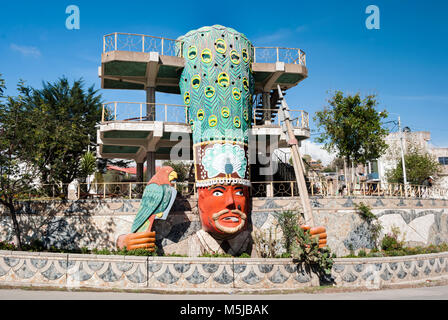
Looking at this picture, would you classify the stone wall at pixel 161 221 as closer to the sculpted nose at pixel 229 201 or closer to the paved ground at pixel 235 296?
the sculpted nose at pixel 229 201

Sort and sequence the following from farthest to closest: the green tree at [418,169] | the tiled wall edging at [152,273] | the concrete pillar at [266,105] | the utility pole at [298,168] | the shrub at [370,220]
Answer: the green tree at [418,169]
the concrete pillar at [266,105]
the shrub at [370,220]
the utility pole at [298,168]
the tiled wall edging at [152,273]

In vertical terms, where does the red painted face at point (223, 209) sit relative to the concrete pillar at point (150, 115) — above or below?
below

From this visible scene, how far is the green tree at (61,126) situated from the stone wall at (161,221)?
87.9 inches

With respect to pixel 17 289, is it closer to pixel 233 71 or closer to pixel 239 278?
pixel 239 278

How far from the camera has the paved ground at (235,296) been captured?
35.0ft

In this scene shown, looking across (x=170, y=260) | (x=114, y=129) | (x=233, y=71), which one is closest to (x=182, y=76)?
(x=233, y=71)

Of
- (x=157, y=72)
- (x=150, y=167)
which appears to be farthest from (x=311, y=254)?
(x=157, y=72)

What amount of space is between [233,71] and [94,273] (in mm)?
11095

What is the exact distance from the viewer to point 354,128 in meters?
24.4

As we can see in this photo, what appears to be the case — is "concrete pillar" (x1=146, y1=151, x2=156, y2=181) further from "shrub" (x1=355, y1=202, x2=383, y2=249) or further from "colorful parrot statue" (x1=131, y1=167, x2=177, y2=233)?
"shrub" (x1=355, y1=202, x2=383, y2=249)

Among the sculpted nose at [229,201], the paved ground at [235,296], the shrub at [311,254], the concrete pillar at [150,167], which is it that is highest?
the concrete pillar at [150,167]

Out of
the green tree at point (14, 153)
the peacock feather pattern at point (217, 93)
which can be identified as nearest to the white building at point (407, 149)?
the peacock feather pattern at point (217, 93)

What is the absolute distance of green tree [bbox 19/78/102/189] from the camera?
17.2 m

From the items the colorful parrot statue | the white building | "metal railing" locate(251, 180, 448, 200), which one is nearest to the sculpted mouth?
the colorful parrot statue
